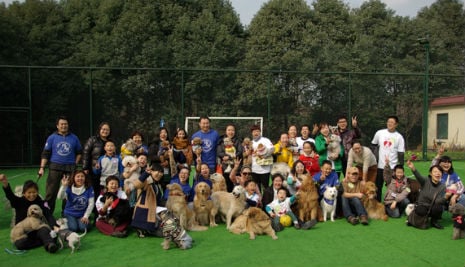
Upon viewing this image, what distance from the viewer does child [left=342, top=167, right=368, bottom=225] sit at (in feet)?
18.8

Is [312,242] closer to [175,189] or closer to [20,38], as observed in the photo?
[175,189]

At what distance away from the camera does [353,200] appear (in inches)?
232

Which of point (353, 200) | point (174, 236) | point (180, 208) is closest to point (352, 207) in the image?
point (353, 200)

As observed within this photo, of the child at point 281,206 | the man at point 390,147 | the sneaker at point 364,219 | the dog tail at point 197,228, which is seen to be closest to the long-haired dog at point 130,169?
the dog tail at point 197,228

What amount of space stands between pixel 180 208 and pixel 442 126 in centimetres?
1850

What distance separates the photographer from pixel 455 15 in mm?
30500

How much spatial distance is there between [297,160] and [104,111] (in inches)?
350

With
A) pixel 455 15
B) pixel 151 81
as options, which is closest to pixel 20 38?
pixel 151 81

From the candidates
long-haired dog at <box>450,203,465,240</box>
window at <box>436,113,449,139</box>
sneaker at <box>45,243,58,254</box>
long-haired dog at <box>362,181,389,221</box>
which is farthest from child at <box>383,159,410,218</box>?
window at <box>436,113,449,139</box>

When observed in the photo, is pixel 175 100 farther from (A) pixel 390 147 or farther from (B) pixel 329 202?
(B) pixel 329 202

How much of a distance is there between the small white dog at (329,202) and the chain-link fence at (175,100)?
25.0 feet

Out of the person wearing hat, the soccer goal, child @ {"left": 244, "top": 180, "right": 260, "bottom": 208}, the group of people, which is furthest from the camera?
the soccer goal

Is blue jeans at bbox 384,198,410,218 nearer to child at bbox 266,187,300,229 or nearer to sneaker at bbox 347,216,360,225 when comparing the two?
sneaker at bbox 347,216,360,225

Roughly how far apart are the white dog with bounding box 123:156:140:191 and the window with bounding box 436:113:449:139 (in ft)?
59.0
